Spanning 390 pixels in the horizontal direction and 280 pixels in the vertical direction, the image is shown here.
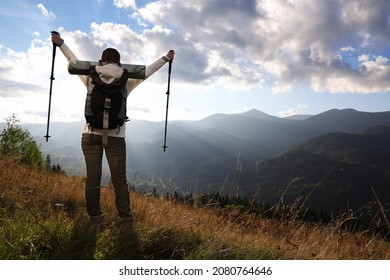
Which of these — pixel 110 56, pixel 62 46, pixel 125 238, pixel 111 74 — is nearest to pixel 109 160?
pixel 111 74

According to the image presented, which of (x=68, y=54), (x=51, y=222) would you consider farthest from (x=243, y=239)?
(x=68, y=54)

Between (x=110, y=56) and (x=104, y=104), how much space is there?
3.40 feet

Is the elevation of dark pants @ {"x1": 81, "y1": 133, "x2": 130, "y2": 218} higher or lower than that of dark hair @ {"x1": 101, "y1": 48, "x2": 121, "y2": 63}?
lower

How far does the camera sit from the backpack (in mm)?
5559

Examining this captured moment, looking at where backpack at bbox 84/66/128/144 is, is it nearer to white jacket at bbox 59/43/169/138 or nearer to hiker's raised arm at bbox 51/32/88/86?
white jacket at bbox 59/43/169/138

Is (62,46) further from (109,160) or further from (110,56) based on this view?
(109,160)

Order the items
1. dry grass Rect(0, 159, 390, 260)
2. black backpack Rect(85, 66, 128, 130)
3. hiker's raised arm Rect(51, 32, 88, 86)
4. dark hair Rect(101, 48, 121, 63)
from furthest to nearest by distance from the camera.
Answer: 1. hiker's raised arm Rect(51, 32, 88, 86)
2. dark hair Rect(101, 48, 121, 63)
3. black backpack Rect(85, 66, 128, 130)
4. dry grass Rect(0, 159, 390, 260)

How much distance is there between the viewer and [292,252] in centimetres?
450

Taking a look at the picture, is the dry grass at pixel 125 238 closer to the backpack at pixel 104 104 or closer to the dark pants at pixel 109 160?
the dark pants at pixel 109 160

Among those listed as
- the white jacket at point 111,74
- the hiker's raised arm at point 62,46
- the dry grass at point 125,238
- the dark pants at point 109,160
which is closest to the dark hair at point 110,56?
the white jacket at point 111,74

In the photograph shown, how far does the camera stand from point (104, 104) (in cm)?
559

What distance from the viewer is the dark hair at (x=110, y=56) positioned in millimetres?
6094

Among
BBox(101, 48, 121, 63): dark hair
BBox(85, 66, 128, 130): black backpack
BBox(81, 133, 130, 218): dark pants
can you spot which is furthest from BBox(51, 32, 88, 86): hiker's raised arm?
BBox(81, 133, 130, 218): dark pants

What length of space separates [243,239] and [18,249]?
2.77 m
